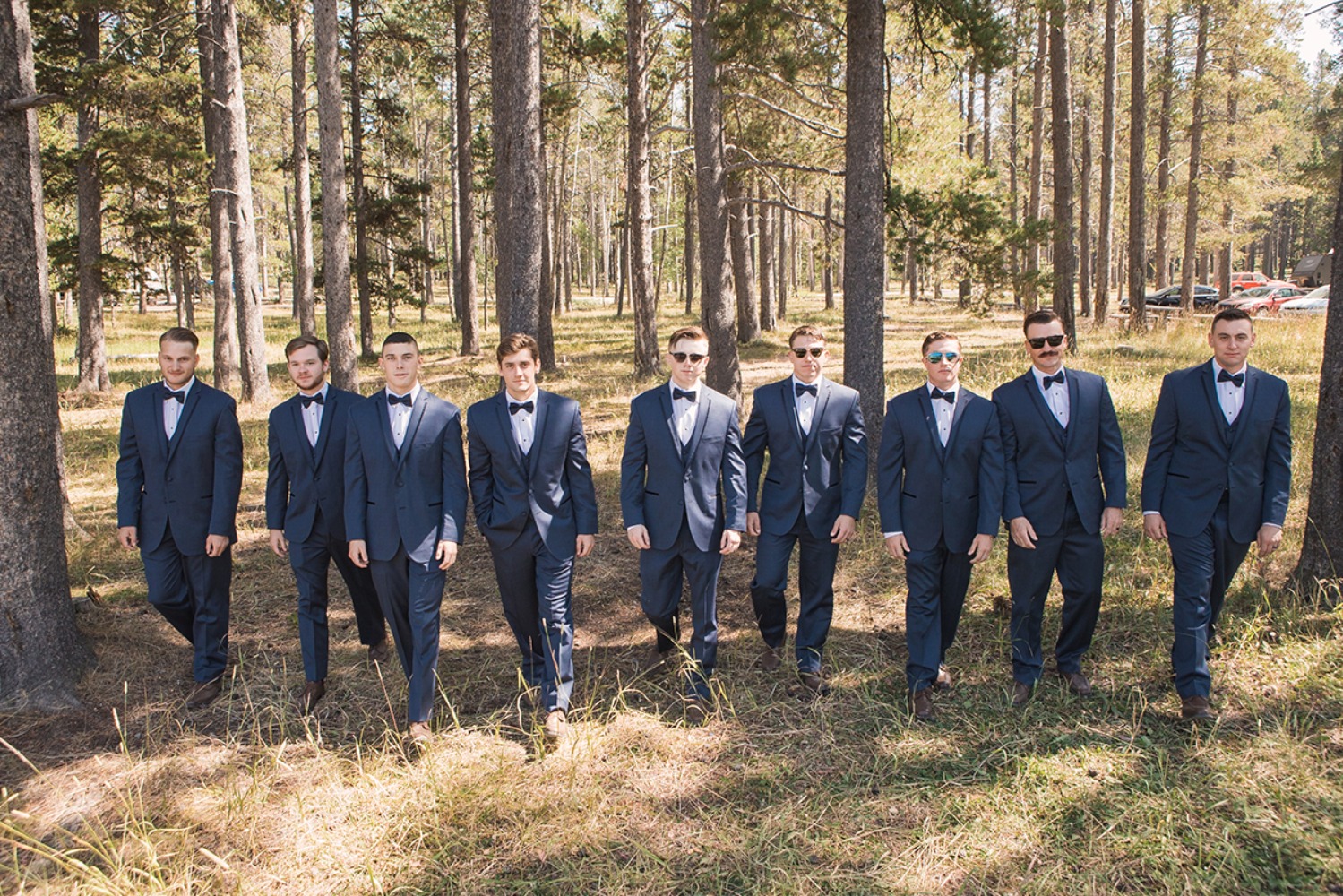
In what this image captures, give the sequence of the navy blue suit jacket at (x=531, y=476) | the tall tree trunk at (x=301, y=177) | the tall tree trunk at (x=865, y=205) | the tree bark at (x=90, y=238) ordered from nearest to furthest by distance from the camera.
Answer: the navy blue suit jacket at (x=531, y=476) → the tall tree trunk at (x=865, y=205) → the tree bark at (x=90, y=238) → the tall tree trunk at (x=301, y=177)

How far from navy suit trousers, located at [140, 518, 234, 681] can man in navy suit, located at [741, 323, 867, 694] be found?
3340 mm

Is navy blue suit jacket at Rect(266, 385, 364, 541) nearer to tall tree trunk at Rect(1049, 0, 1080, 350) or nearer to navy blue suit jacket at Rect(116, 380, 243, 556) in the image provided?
navy blue suit jacket at Rect(116, 380, 243, 556)

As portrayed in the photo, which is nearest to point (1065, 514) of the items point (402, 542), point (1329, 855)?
point (1329, 855)

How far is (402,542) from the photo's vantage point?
4.84 m

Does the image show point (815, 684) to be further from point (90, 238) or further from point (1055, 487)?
point (90, 238)

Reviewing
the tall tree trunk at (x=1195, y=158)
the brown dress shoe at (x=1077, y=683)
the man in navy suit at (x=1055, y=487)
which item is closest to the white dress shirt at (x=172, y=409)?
the man in navy suit at (x=1055, y=487)

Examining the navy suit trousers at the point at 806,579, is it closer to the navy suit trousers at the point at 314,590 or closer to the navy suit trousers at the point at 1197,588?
the navy suit trousers at the point at 1197,588

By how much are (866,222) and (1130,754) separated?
16.7 feet

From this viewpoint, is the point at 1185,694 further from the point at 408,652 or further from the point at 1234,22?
the point at 1234,22

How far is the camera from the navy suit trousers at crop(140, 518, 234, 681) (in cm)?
537

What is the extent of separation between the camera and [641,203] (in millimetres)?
17406

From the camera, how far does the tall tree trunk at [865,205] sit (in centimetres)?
768

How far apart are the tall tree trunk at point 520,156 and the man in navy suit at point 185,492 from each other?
2584 millimetres

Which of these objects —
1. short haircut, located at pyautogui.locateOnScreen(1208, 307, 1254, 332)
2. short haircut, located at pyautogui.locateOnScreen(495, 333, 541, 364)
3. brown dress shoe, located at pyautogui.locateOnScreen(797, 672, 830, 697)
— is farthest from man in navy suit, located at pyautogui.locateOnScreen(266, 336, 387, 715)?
short haircut, located at pyautogui.locateOnScreen(1208, 307, 1254, 332)
